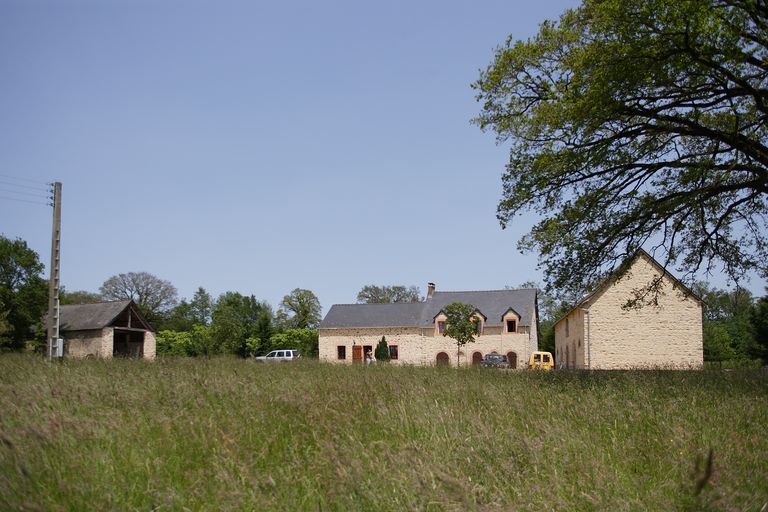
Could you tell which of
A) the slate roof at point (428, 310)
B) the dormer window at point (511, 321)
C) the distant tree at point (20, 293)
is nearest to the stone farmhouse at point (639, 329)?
the dormer window at point (511, 321)

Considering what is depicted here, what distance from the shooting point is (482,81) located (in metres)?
15.2

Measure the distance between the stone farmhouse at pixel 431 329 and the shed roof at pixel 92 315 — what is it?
17473mm

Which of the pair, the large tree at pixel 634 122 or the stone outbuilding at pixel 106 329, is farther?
the stone outbuilding at pixel 106 329

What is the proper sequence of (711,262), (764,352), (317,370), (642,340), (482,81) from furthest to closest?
1. (764,352)
2. (642,340)
3. (711,262)
4. (482,81)
5. (317,370)

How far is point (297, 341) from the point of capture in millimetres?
58906

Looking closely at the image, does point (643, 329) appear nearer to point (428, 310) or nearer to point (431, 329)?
point (431, 329)

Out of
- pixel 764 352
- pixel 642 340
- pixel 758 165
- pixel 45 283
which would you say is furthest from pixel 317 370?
pixel 45 283

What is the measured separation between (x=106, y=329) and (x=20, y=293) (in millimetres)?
12830

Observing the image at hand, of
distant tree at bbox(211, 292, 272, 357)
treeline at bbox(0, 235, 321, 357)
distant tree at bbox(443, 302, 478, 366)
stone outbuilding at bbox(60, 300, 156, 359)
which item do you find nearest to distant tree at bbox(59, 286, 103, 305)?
treeline at bbox(0, 235, 321, 357)

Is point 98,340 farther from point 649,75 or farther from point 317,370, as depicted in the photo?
point 649,75

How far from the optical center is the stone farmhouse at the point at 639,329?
36906 mm

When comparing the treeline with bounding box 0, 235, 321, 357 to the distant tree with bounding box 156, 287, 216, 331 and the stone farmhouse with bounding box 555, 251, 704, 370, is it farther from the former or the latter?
the stone farmhouse with bounding box 555, 251, 704, 370

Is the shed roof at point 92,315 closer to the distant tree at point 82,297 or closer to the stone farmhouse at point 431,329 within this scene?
the stone farmhouse at point 431,329

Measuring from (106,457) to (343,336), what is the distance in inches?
2031
